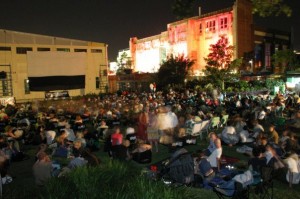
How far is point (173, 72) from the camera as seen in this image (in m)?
34.7

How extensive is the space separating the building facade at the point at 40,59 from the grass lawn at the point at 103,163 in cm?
2102

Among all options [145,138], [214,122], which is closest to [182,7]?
[145,138]

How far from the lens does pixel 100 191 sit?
15.4ft

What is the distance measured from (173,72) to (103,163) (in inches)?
1136

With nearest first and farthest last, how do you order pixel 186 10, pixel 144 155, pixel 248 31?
pixel 186 10
pixel 144 155
pixel 248 31

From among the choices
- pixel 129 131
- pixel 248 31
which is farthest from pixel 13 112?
pixel 248 31

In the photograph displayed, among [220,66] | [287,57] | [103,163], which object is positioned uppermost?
[287,57]

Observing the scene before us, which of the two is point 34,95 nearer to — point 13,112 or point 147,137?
point 13,112

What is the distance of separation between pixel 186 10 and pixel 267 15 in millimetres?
1577

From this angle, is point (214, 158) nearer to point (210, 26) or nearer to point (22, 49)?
point (22, 49)

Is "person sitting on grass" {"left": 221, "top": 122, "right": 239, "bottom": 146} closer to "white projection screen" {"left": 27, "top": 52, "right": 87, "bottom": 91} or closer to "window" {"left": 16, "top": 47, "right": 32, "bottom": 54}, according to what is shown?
"white projection screen" {"left": 27, "top": 52, "right": 87, "bottom": 91}

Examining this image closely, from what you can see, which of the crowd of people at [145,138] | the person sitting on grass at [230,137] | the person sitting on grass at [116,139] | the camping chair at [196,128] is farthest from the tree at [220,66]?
the person sitting on grass at [116,139]

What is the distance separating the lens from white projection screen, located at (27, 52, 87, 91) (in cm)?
3288

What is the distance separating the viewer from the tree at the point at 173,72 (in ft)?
113
